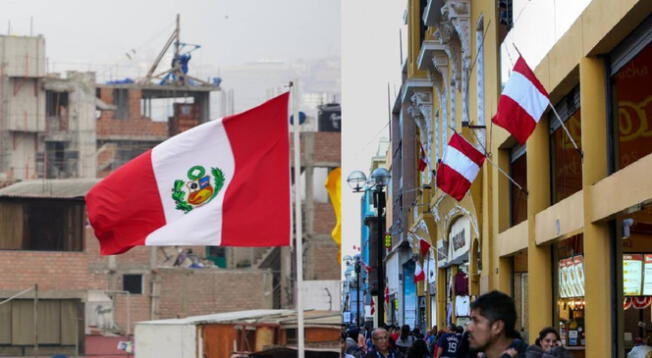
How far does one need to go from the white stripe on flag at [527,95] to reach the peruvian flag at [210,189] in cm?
805

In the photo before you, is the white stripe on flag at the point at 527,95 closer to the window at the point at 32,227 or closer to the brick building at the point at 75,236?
the brick building at the point at 75,236

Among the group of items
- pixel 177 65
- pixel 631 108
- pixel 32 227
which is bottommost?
pixel 32 227

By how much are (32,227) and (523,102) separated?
382 inches

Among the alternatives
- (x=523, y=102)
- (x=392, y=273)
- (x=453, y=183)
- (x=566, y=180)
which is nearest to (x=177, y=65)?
(x=523, y=102)

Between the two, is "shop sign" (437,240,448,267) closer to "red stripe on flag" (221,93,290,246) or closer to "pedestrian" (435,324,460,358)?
"pedestrian" (435,324,460,358)

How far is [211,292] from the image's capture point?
22.3 feet

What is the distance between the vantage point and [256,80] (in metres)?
7.06

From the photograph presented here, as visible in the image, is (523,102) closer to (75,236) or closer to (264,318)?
(264,318)

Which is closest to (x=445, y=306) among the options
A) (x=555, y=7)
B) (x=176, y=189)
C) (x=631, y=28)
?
(x=555, y=7)

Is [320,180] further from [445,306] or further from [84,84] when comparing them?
[445,306]

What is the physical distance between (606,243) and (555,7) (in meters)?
3.75

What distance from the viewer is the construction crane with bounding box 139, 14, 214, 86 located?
6723 millimetres

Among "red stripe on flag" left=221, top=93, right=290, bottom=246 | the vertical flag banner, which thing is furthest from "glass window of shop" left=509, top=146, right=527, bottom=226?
the vertical flag banner

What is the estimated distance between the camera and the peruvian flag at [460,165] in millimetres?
21328
